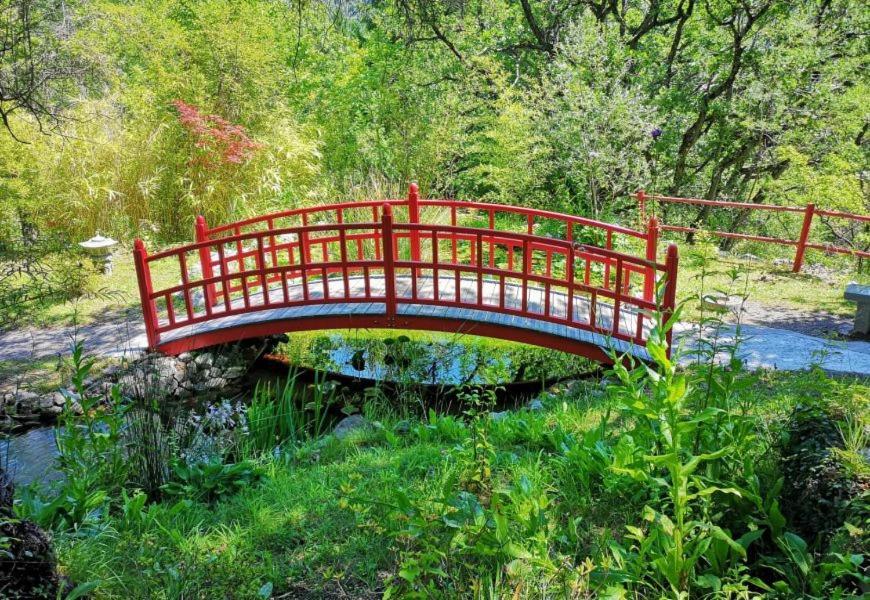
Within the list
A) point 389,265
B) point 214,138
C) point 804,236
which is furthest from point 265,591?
point 214,138

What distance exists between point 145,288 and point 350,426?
2336 millimetres

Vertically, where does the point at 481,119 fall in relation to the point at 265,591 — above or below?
above

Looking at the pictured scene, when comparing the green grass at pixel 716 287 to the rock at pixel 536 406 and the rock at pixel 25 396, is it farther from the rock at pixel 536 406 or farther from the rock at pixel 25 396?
the rock at pixel 536 406

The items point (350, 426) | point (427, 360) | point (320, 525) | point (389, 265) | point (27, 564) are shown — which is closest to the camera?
point (27, 564)

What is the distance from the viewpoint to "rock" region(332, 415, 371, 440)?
403cm

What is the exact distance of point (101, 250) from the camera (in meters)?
7.60

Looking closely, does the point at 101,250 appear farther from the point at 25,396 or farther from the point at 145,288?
the point at 25,396

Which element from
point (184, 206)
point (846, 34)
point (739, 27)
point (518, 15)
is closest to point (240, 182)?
point (184, 206)

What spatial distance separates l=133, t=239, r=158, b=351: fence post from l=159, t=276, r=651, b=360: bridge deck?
108 millimetres

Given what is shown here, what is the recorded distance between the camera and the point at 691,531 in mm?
1890

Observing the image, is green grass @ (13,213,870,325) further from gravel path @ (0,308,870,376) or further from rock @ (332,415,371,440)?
rock @ (332,415,371,440)

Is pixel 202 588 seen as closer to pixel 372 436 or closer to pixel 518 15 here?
pixel 372 436

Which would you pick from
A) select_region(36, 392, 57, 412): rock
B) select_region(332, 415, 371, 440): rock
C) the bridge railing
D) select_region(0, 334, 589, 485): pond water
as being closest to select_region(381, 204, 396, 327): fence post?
the bridge railing

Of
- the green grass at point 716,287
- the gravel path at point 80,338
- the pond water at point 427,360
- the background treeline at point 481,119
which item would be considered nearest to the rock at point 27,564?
the pond water at point 427,360
